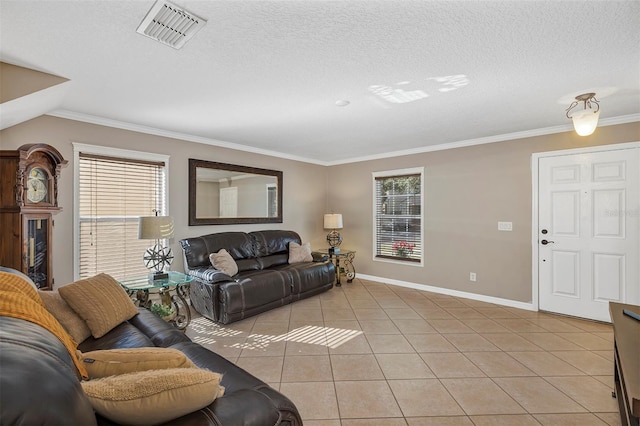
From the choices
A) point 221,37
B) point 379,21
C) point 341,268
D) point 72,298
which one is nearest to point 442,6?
point 379,21

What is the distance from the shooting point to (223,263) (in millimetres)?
3971

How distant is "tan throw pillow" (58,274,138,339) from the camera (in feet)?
6.56

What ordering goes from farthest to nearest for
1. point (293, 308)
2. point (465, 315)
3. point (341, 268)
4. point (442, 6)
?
point (341, 268), point (293, 308), point (465, 315), point (442, 6)

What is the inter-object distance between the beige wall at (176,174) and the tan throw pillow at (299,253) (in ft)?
2.20

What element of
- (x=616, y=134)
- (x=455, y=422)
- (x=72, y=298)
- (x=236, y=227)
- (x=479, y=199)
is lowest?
(x=455, y=422)

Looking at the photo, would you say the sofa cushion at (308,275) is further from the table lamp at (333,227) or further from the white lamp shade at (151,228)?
the white lamp shade at (151,228)

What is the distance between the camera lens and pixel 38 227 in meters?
2.71

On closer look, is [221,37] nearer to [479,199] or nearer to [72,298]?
[72,298]

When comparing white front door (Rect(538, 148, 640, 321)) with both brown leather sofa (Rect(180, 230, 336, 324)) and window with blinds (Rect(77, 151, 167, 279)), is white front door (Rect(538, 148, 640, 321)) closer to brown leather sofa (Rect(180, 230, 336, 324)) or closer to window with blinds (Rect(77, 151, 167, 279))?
brown leather sofa (Rect(180, 230, 336, 324))

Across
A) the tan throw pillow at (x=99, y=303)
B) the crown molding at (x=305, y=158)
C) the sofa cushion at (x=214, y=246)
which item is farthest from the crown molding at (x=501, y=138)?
the tan throw pillow at (x=99, y=303)

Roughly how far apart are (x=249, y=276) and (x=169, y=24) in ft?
9.34

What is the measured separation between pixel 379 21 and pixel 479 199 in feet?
11.7

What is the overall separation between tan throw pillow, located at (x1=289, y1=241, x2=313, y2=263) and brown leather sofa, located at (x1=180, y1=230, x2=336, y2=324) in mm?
97

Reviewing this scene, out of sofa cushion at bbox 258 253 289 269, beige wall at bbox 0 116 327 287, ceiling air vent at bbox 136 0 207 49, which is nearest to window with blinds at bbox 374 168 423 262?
beige wall at bbox 0 116 327 287
